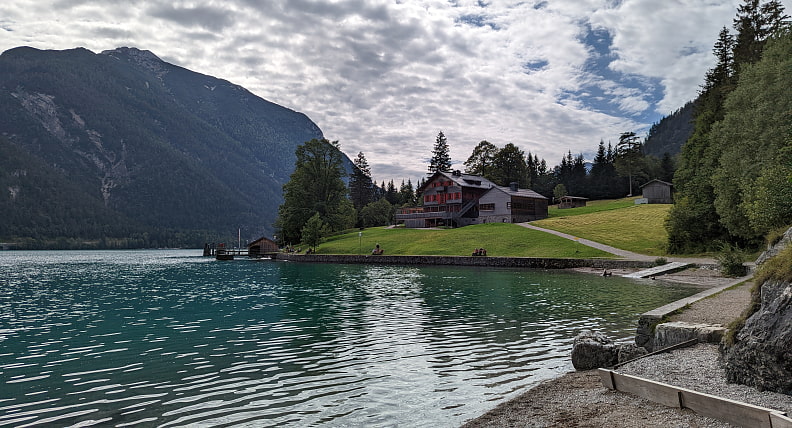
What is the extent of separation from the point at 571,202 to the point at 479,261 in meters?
71.7

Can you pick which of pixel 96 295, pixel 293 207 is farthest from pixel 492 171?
pixel 96 295

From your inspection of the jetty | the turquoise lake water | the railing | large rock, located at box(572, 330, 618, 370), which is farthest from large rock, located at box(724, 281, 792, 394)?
the railing

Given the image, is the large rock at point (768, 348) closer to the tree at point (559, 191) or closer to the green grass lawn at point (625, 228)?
the green grass lawn at point (625, 228)

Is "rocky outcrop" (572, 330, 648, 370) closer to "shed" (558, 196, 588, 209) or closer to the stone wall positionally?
the stone wall

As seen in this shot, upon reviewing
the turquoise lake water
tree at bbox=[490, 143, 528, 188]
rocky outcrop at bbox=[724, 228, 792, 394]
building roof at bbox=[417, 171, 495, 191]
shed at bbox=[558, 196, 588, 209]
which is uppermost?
tree at bbox=[490, 143, 528, 188]

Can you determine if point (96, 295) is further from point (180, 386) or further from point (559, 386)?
point (559, 386)

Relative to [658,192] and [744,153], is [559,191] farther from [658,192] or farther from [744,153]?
[744,153]

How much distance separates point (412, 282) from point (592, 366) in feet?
93.6

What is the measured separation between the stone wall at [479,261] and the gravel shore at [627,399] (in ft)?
131

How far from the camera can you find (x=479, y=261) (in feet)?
201

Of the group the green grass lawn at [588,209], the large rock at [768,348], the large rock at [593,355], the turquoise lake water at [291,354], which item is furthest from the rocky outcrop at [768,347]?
the green grass lawn at [588,209]

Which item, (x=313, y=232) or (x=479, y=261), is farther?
(x=313, y=232)

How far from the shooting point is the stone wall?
4991 centimetres

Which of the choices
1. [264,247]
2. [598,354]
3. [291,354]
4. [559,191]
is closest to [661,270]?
[598,354]
